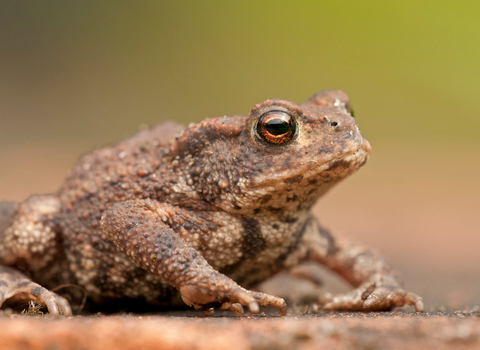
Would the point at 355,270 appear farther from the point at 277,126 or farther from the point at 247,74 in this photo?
the point at 247,74

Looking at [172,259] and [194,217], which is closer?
[172,259]

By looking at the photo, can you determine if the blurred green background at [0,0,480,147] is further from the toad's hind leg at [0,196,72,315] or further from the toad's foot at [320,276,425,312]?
the toad's foot at [320,276,425,312]

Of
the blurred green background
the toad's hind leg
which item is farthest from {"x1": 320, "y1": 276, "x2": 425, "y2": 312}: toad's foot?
the blurred green background

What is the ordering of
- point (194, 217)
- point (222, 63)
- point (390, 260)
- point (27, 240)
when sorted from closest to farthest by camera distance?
point (194, 217)
point (27, 240)
point (390, 260)
point (222, 63)

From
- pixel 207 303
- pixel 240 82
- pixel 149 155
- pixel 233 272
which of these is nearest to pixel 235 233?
pixel 233 272

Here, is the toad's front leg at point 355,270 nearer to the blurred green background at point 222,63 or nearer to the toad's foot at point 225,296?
the toad's foot at point 225,296

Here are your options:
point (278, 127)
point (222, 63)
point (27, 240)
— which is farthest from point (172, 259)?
point (222, 63)

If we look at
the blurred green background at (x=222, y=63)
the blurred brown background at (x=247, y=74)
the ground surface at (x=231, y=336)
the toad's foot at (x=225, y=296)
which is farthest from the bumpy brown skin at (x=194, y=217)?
the blurred green background at (x=222, y=63)
